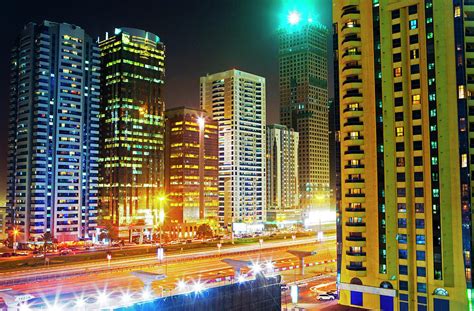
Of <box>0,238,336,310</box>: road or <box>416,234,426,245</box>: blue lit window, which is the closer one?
<box>0,238,336,310</box>: road

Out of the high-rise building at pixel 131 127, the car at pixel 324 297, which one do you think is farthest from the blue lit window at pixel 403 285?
the high-rise building at pixel 131 127

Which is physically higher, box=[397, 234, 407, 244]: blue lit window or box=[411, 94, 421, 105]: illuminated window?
box=[411, 94, 421, 105]: illuminated window

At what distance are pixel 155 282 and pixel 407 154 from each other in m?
43.7

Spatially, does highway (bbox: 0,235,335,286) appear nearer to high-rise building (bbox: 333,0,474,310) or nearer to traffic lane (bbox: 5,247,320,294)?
traffic lane (bbox: 5,247,320,294)

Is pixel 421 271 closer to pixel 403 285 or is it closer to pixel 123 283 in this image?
pixel 403 285

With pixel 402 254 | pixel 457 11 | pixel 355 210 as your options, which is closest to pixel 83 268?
pixel 355 210

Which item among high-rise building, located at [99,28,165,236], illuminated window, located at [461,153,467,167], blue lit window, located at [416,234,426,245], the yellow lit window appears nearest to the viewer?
illuminated window, located at [461,153,467,167]

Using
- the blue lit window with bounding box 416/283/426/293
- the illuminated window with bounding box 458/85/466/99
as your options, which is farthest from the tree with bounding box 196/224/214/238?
the illuminated window with bounding box 458/85/466/99

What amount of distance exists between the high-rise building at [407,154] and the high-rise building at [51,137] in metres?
106

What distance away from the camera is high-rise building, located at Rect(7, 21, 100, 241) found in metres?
151

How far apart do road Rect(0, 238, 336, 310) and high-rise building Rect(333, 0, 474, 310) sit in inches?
944

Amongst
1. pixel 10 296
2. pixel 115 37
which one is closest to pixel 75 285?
pixel 10 296

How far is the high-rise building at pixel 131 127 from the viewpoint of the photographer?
7224 inches

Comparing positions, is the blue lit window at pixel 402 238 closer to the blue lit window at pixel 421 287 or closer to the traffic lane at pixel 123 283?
the blue lit window at pixel 421 287
